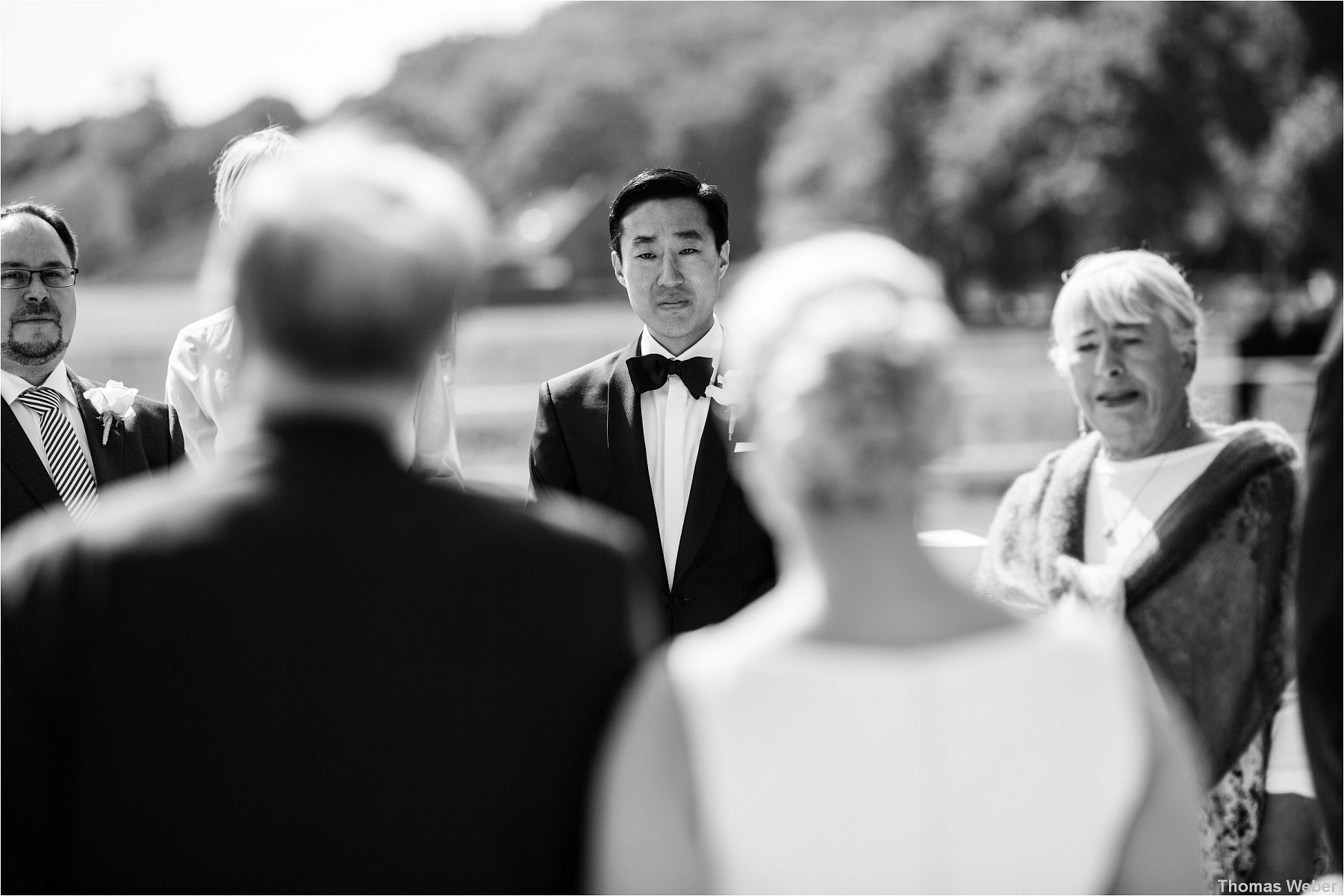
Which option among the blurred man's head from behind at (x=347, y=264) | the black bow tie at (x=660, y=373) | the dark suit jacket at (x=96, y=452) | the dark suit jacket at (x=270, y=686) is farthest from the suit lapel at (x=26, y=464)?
the blurred man's head from behind at (x=347, y=264)

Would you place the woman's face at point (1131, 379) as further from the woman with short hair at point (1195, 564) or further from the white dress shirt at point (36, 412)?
the white dress shirt at point (36, 412)

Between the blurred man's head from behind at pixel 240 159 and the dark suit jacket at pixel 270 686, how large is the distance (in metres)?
2.17

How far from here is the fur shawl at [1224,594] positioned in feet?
10.2

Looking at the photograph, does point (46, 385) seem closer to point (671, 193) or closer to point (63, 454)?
point (63, 454)

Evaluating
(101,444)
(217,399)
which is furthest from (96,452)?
(217,399)

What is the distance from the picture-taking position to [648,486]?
12.3 ft

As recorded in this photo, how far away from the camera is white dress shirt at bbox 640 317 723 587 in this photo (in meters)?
3.82

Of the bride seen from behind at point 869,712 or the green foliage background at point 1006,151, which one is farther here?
the green foliage background at point 1006,151

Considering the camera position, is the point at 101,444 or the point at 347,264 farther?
the point at 101,444

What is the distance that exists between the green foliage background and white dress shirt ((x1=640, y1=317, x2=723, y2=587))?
72cm

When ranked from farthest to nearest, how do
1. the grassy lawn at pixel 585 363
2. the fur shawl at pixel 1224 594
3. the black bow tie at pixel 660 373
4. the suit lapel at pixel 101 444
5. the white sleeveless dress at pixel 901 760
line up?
the grassy lawn at pixel 585 363 < the black bow tie at pixel 660 373 < the suit lapel at pixel 101 444 < the fur shawl at pixel 1224 594 < the white sleeveless dress at pixel 901 760

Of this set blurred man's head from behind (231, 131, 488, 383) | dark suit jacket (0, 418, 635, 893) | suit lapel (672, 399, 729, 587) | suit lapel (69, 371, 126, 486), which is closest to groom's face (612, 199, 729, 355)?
suit lapel (672, 399, 729, 587)

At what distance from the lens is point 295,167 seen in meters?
1.65

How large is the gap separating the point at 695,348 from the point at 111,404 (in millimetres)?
1807
